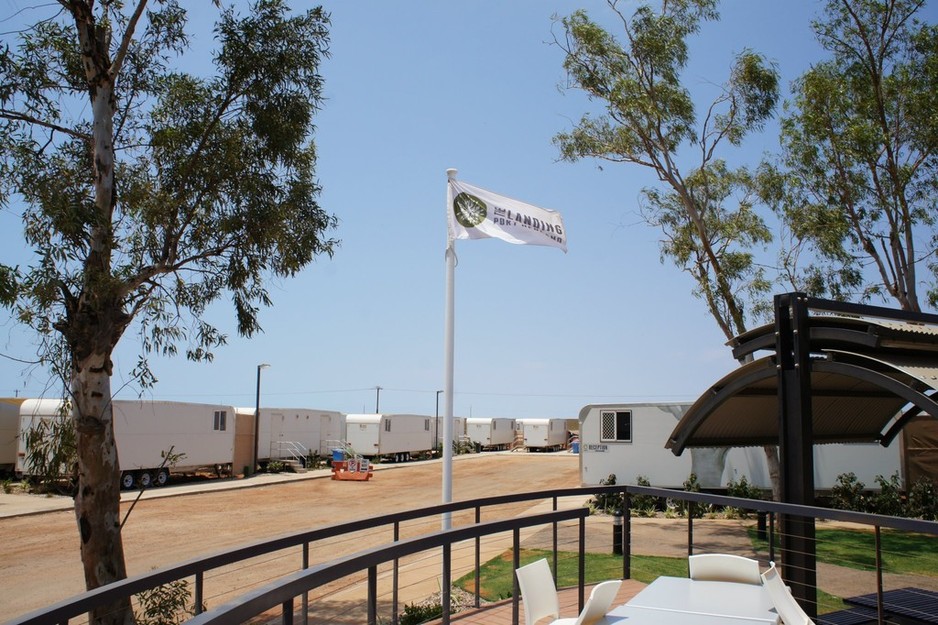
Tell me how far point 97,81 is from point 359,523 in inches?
251

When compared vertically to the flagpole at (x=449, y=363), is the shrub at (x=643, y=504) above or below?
below

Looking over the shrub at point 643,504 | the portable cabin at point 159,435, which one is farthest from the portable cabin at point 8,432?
the shrub at point 643,504

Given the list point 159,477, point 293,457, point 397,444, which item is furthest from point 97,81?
point 397,444

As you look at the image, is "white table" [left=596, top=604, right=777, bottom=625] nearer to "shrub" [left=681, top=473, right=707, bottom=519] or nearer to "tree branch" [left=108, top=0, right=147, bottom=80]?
"tree branch" [left=108, top=0, right=147, bottom=80]

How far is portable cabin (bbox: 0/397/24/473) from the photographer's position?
86.0 feet

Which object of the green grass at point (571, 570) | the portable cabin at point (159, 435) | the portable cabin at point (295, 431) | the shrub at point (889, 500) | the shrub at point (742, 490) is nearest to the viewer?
the green grass at point (571, 570)

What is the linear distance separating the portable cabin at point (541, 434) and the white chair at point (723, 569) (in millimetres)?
48371

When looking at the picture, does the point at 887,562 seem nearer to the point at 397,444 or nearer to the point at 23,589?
the point at 23,589

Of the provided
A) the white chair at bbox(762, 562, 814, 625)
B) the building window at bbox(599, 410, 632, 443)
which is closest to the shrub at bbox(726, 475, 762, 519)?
the building window at bbox(599, 410, 632, 443)

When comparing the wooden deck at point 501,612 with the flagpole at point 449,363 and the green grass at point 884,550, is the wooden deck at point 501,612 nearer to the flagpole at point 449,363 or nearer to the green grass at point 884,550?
the flagpole at point 449,363

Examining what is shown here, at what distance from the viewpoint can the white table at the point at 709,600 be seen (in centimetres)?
418

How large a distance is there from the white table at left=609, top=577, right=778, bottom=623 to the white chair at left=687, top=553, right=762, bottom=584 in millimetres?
100

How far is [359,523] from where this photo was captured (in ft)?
17.2

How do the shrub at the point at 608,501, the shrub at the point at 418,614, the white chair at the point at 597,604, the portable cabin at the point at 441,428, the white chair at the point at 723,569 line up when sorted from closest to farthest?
the white chair at the point at 597,604
the white chair at the point at 723,569
the shrub at the point at 418,614
the shrub at the point at 608,501
the portable cabin at the point at 441,428
